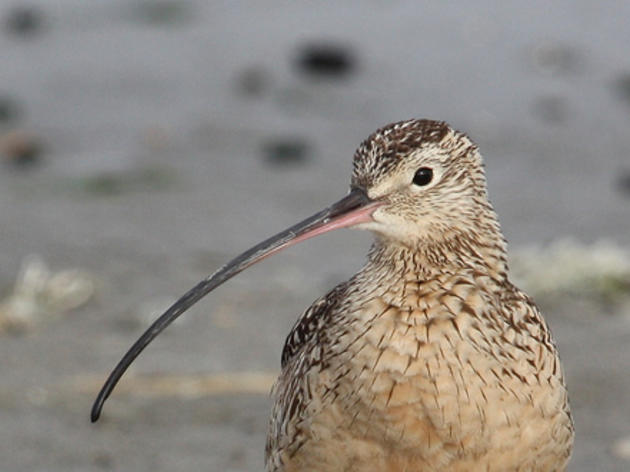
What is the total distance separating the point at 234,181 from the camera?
32.9 ft

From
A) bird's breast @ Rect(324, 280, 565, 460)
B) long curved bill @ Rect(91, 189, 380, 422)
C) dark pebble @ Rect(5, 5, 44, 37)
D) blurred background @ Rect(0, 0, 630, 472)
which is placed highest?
dark pebble @ Rect(5, 5, 44, 37)

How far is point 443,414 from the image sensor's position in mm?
4750

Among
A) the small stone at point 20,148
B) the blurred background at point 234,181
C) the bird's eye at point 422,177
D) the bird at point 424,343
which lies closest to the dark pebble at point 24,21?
the blurred background at point 234,181

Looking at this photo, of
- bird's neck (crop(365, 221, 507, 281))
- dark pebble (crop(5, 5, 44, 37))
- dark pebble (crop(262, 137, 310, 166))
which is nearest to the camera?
bird's neck (crop(365, 221, 507, 281))

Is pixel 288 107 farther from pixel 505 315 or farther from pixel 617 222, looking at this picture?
pixel 505 315

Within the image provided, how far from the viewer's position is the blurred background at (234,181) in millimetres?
7004

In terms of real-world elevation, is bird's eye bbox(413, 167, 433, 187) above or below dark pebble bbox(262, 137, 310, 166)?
below

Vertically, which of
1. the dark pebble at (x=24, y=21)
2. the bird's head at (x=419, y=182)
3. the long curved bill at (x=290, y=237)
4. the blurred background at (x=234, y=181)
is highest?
the dark pebble at (x=24, y=21)

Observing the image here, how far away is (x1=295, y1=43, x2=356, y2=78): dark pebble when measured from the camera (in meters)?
11.5

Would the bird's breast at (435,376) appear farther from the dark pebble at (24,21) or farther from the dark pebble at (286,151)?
the dark pebble at (24,21)

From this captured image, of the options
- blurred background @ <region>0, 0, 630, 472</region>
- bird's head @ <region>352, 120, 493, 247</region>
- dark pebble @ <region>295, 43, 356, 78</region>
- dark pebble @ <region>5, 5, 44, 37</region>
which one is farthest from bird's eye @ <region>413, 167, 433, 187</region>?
dark pebble @ <region>5, 5, 44, 37</region>

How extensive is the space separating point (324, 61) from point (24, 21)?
2261mm

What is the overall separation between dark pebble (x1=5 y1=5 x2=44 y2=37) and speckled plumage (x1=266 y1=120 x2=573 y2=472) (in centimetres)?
748

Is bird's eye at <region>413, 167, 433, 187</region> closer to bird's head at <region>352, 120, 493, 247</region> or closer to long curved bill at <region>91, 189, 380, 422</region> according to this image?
bird's head at <region>352, 120, 493, 247</region>
